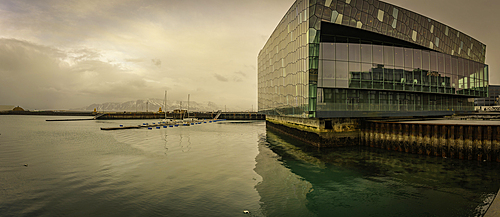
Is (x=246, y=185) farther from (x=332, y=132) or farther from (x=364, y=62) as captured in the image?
(x=364, y=62)

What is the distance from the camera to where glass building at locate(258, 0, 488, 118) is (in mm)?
29422

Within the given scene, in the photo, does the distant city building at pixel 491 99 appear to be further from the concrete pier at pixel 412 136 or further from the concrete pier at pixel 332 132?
the concrete pier at pixel 332 132

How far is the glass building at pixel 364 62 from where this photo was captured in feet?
96.5

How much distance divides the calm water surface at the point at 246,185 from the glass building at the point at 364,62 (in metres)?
11.3

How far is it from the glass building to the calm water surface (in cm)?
1129

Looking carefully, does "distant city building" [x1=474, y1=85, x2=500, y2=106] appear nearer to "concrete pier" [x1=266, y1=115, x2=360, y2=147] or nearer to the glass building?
the glass building

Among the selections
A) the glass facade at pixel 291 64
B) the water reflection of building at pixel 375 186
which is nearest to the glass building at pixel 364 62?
the glass facade at pixel 291 64

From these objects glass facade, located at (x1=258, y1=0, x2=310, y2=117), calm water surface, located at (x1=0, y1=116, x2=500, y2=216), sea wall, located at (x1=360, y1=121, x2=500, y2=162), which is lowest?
calm water surface, located at (x1=0, y1=116, x2=500, y2=216)

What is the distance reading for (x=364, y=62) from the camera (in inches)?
1258

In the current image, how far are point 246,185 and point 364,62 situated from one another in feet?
87.1

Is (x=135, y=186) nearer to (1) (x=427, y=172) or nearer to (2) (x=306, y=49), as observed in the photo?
(1) (x=427, y=172)

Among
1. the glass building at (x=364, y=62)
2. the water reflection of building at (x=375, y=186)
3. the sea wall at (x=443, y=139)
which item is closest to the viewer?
the water reflection of building at (x=375, y=186)

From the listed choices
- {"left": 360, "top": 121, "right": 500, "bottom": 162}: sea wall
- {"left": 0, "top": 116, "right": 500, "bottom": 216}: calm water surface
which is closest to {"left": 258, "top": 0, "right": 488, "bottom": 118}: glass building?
{"left": 360, "top": 121, "right": 500, "bottom": 162}: sea wall

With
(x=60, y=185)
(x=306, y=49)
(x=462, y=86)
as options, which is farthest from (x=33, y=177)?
(x=462, y=86)
